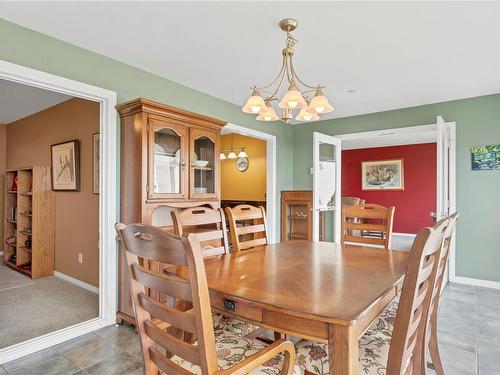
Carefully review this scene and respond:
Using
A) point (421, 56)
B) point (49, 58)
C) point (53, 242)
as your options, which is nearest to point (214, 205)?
point (49, 58)

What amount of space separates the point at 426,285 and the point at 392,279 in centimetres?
17

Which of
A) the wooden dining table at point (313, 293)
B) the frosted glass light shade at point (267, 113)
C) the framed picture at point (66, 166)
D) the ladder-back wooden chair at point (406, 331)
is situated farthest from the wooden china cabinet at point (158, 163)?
the ladder-back wooden chair at point (406, 331)

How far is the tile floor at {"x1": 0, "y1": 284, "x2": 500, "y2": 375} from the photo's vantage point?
200 centimetres

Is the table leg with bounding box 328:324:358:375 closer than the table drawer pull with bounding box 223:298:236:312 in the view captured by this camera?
Yes

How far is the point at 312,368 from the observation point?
1.32m

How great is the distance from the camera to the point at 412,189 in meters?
7.52

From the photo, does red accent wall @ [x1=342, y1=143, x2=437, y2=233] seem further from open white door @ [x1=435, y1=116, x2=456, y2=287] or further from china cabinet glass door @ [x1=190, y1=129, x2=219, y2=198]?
china cabinet glass door @ [x1=190, y1=129, x2=219, y2=198]

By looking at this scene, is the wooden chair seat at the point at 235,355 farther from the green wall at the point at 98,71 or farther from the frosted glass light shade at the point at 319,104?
the green wall at the point at 98,71

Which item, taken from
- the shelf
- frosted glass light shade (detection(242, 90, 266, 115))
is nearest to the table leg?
frosted glass light shade (detection(242, 90, 266, 115))

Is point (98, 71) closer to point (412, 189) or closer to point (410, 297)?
point (410, 297)

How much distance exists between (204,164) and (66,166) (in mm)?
2117

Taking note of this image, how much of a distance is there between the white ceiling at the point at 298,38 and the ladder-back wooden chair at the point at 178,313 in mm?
1650

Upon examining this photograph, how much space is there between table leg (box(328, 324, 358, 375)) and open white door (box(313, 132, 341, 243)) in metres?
3.34

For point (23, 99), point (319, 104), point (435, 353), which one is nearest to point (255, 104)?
point (319, 104)
